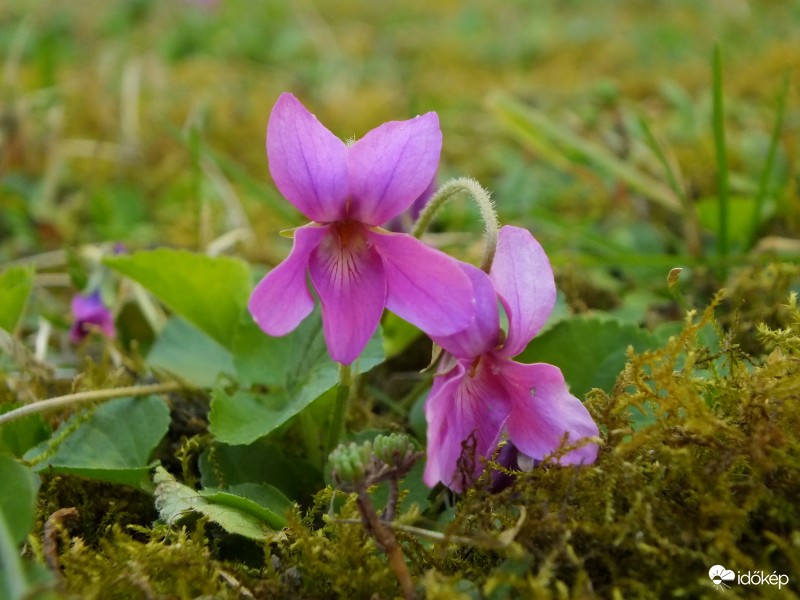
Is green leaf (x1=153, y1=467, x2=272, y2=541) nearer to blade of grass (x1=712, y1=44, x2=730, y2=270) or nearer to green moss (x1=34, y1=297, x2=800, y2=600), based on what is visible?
green moss (x1=34, y1=297, x2=800, y2=600)

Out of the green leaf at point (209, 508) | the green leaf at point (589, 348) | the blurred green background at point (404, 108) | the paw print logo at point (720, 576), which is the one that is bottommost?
the blurred green background at point (404, 108)

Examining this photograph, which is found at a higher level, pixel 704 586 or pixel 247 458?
pixel 704 586

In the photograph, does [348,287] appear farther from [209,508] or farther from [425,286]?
[209,508]

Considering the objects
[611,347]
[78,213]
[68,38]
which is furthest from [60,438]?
[68,38]

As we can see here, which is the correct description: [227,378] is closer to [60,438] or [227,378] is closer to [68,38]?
[60,438]

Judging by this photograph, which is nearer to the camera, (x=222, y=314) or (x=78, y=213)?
(x=222, y=314)

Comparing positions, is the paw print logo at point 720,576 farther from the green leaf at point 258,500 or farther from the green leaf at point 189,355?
the green leaf at point 189,355

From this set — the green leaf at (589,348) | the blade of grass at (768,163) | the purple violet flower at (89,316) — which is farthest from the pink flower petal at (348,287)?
the blade of grass at (768,163)
